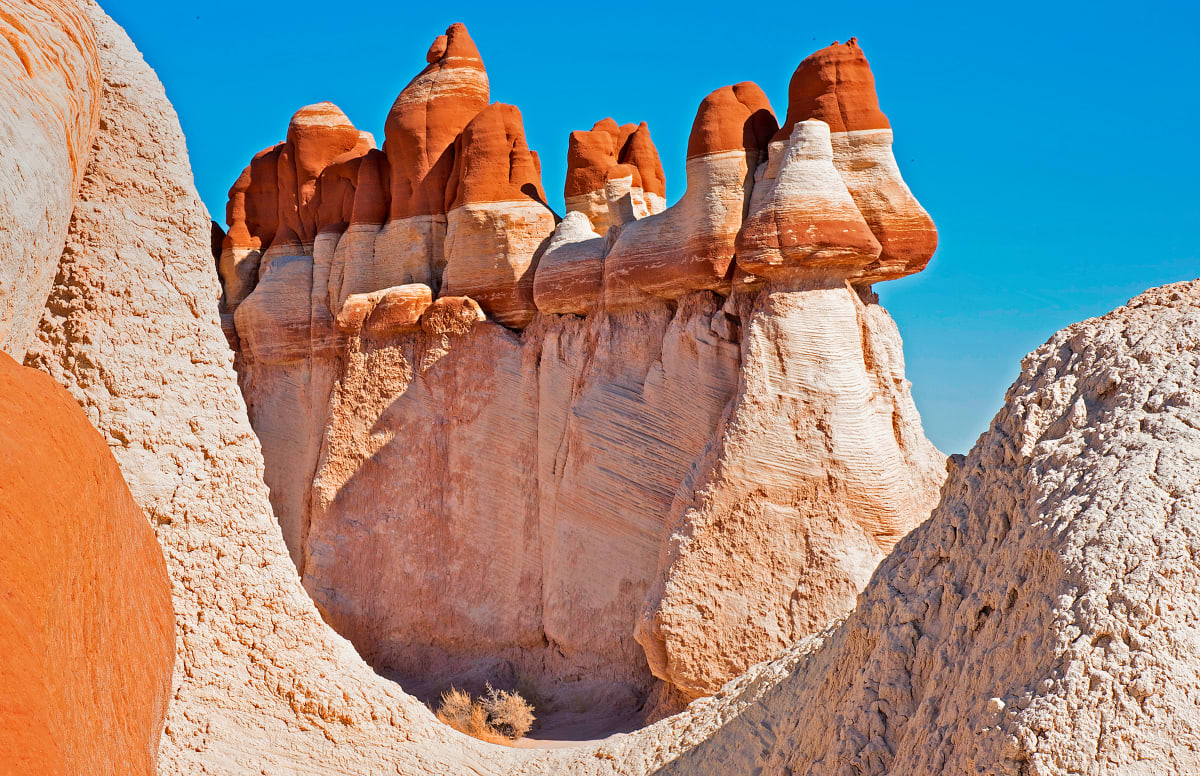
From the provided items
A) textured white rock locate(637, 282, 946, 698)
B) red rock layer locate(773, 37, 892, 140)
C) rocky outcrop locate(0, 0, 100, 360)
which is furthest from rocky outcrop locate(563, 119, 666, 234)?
rocky outcrop locate(0, 0, 100, 360)

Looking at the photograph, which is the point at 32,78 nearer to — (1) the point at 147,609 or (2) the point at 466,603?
(1) the point at 147,609

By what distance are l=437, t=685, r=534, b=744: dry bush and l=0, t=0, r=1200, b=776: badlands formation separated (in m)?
0.72

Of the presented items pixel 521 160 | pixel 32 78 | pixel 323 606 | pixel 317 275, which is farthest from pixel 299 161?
pixel 32 78

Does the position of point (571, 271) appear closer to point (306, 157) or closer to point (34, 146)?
point (306, 157)

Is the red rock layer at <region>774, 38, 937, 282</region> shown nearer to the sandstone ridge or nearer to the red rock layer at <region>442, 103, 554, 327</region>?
the sandstone ridge

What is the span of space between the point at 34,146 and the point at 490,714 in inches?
347

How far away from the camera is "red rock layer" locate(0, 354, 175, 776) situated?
1588mm

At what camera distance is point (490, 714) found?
10773 mm

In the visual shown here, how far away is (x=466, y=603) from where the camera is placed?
12.2m

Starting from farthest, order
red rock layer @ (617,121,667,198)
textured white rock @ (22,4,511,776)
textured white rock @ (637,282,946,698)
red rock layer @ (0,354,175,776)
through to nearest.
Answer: red rock layer @ (617,121,667,198) < textured white rock @ (637,282,946,698) < textured white rock @ (22,4,511,776) < red rock layer @ (0,354,175,776)

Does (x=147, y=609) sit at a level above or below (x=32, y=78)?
below

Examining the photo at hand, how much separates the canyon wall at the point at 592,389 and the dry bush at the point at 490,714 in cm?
69

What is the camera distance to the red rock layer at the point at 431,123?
44.5 feet

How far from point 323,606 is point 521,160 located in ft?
18.3
